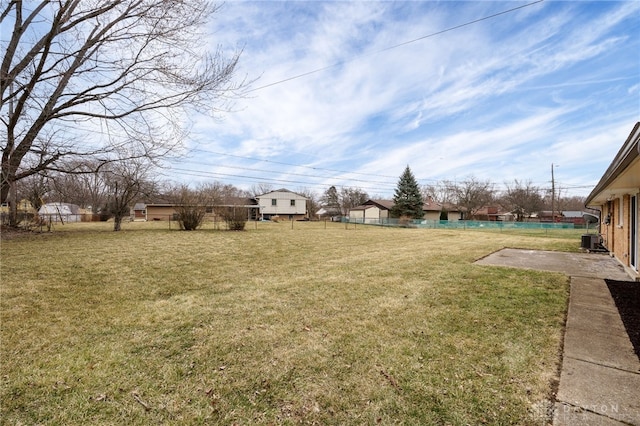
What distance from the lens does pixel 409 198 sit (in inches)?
1423

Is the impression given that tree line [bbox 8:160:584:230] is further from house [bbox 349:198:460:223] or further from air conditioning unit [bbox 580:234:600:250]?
air conditioning unit [bbox 580:234:600:250]

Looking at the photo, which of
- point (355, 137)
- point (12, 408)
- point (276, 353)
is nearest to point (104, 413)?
point (12, 408)

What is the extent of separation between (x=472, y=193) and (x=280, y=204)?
1290 inches

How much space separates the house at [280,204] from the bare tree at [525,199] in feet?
117

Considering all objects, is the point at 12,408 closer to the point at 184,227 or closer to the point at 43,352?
the point at 43,352

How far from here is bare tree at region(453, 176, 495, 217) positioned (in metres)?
48.7

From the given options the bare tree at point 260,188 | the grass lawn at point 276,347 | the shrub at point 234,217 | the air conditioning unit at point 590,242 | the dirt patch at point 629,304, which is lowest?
the grass lawn at point 276,347

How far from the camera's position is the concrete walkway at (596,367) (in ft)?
6.71

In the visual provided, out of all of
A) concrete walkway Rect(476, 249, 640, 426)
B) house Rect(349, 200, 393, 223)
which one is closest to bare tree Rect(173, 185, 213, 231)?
concrete walkway Rect(476, 249, 640, 426)

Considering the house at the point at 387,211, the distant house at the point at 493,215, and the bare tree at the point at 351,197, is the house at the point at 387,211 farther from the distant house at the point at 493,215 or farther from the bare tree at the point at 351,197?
the bare tree at the point at 351,197

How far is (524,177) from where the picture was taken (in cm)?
4712

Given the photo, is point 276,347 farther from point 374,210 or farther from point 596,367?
point 374,210

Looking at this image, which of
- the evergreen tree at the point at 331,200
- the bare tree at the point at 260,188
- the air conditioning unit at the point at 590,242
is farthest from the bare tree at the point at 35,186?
the bare tree at the point at 260,188

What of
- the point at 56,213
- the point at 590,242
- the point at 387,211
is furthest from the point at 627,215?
the point at 56,213
